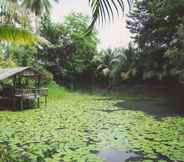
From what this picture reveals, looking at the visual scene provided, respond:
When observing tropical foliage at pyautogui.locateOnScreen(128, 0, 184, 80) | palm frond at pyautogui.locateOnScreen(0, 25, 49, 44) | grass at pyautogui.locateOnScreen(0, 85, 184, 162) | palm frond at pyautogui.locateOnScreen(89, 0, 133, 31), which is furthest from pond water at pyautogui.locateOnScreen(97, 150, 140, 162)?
tropical foliage at pyautogui.locateOnScreen(128, 0, 184, 80)

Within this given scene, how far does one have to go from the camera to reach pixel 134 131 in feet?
27.2

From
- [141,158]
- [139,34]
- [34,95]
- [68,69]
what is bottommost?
[141,158]

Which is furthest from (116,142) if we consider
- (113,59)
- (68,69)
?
(68,69)

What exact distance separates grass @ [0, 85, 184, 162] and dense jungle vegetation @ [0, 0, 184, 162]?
0.07 ft

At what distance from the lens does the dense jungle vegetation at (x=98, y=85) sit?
19.0ft

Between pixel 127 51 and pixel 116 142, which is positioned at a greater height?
pixel 127 51

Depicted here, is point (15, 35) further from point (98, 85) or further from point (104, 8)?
point (98, 85)

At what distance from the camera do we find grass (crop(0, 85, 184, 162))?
5.82 meters

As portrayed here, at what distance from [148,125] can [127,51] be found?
45.8 feet

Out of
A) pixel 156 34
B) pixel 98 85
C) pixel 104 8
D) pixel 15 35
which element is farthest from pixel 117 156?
pixel 98 85

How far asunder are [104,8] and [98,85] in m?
24.5

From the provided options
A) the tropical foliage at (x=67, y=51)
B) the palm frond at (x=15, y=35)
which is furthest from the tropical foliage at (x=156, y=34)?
the palm frond at (x=15, y=35)

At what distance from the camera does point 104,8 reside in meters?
1.85

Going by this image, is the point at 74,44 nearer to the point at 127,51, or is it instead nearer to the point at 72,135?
the point at 127,51
